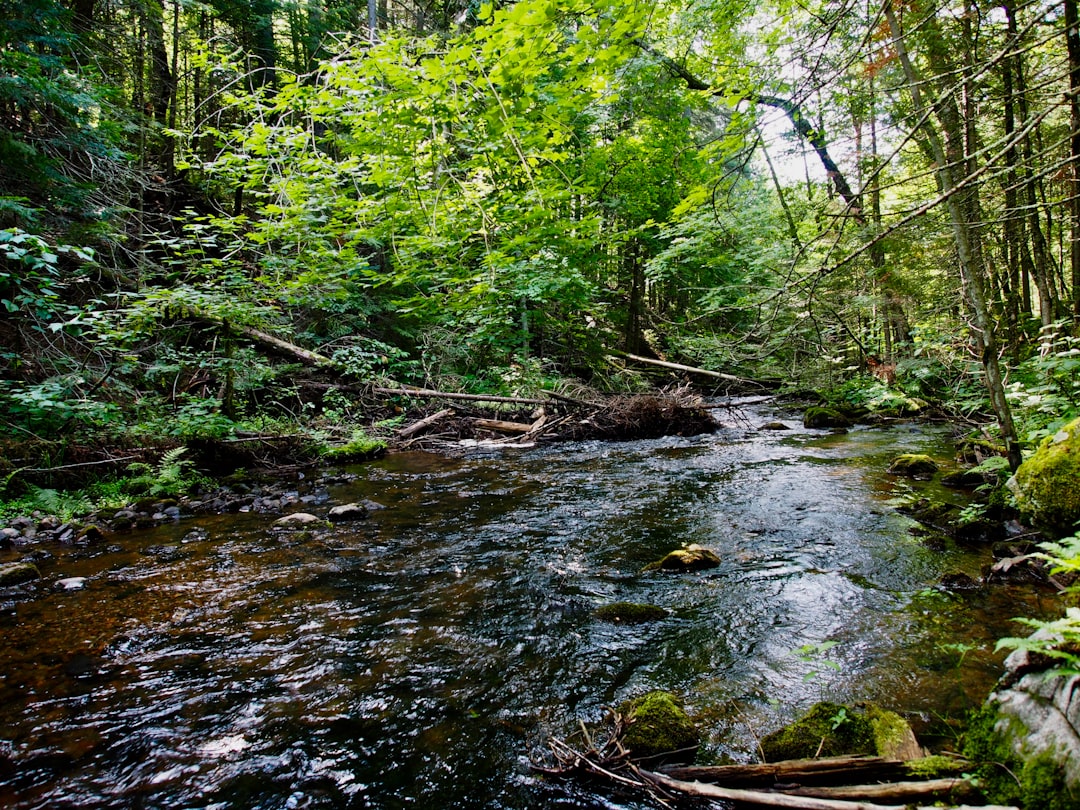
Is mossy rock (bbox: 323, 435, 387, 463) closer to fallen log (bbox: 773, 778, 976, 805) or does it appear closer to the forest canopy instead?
the forest canopy

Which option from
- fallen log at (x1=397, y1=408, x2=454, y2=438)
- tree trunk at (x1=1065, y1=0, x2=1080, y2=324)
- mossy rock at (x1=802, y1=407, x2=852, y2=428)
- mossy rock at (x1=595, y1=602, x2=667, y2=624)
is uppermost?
tree trunk at (x1=1065, y1=0, x2=1080, y2=324)

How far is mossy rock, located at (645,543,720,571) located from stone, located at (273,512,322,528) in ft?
13.0

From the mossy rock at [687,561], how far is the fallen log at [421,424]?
822 centimetres

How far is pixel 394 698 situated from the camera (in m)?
3.01

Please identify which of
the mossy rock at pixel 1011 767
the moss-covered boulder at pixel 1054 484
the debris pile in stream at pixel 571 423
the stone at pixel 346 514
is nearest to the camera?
the mossy rock at pixel 1011 767

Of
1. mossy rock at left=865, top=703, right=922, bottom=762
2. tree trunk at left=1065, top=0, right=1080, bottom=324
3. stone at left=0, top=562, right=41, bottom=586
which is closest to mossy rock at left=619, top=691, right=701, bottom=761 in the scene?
mossy rock at left=865, top=703, right=922, bottom=762

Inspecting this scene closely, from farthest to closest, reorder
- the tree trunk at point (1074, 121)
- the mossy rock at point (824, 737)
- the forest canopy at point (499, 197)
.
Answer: the tree trunk at point (1074, 121), the forest canopy at point (499, 197), the mossy rock at point (824, 737)

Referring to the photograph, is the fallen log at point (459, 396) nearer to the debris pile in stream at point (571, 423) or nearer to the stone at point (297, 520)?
the debris pile in stream at point (571, 423)

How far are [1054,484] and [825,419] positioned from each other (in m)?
8.84

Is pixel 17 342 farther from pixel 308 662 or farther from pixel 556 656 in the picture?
pixel 556 656

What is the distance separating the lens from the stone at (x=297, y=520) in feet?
20.4

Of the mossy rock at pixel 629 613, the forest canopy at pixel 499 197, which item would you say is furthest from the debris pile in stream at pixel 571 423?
the mossy rock at pixel 629 613

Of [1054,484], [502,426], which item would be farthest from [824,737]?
[502,426]

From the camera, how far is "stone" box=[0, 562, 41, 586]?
181 inches
